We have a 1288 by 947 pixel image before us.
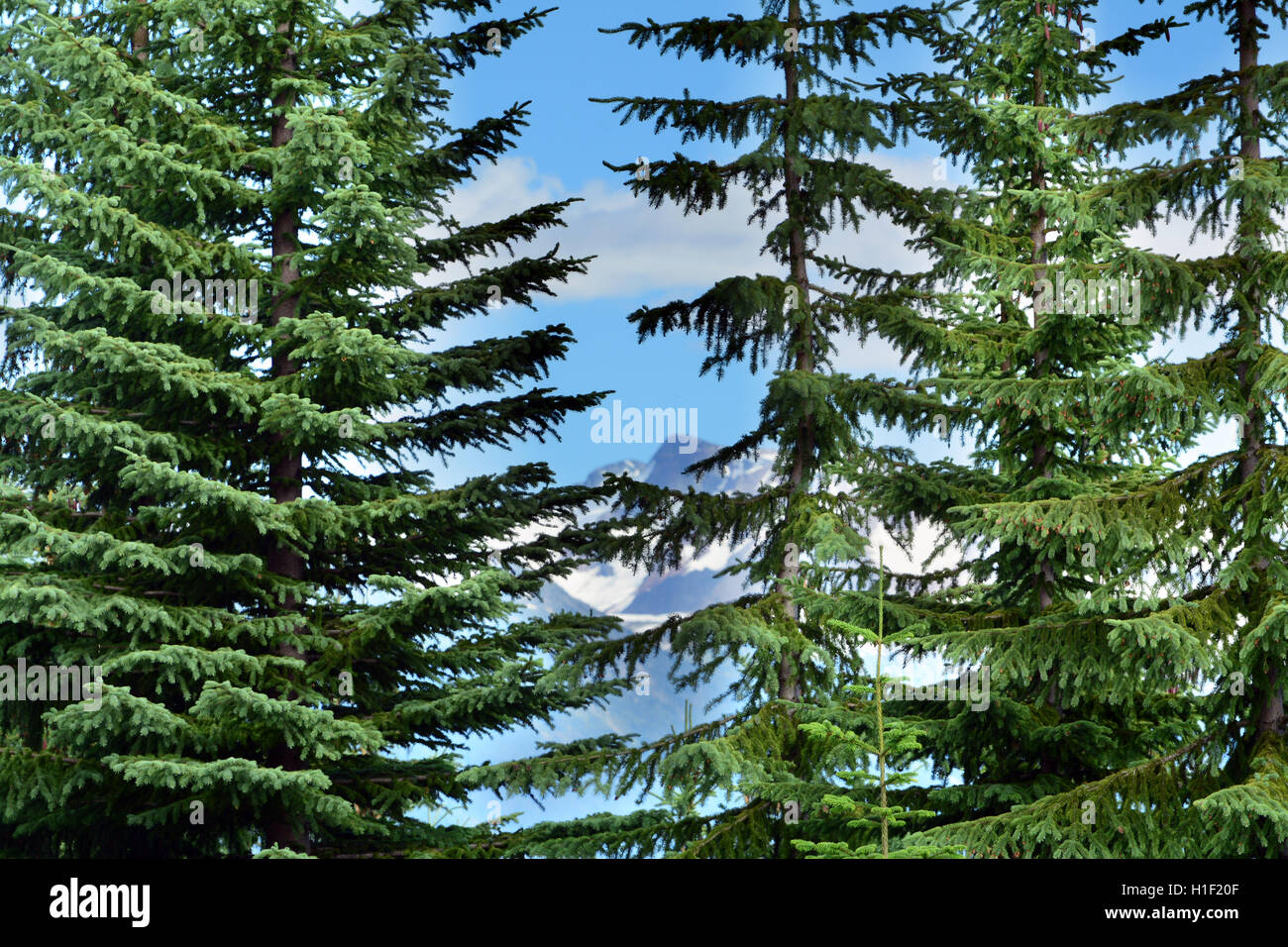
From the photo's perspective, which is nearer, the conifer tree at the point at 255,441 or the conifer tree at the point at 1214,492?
the conifer tree at the point at 1214,492

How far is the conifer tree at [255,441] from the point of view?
1291 centimetres

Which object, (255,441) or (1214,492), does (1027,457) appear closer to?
(1214,492)

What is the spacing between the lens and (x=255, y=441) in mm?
15312

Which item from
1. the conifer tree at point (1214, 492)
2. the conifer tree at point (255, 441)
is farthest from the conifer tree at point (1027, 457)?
the conifer tree at point (255, 441)

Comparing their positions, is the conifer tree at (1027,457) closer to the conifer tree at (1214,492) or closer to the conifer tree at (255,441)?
the conifer tree at (1214,492)

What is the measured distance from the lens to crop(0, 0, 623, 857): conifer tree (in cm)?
1291

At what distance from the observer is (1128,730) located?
1336 centimetres

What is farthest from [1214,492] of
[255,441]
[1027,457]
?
[255,441]

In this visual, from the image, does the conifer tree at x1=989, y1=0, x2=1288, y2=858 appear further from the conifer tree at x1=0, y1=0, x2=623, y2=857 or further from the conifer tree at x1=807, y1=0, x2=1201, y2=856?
the conifer tree at x1=0, y1=0, x2=623, y2=857

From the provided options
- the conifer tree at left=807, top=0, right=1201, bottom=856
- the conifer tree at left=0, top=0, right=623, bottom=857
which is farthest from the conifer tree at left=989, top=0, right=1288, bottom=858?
the conifer tree at left=0, top=0, right=623, bottom=857
